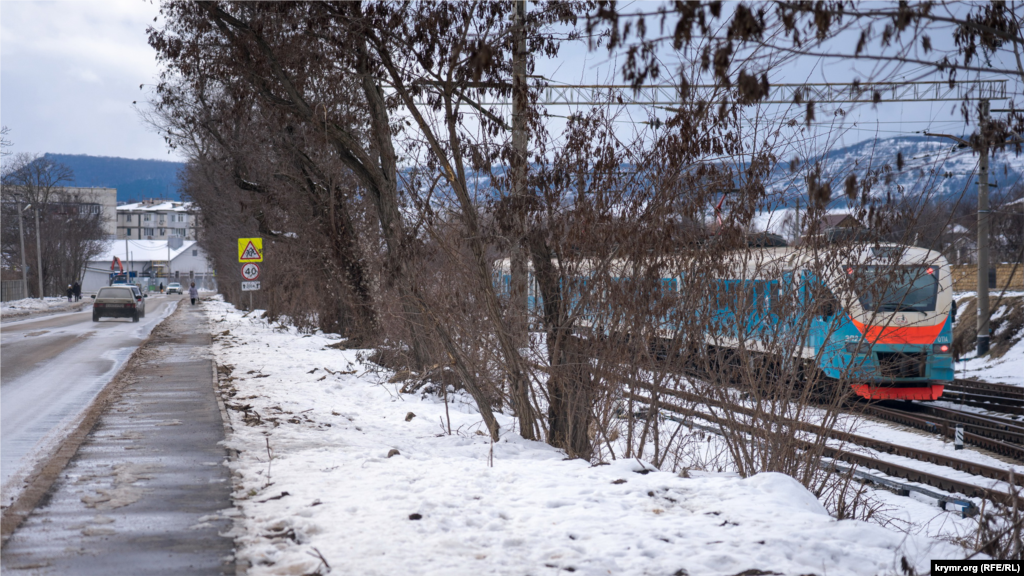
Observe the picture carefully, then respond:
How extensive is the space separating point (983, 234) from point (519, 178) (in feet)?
27.1

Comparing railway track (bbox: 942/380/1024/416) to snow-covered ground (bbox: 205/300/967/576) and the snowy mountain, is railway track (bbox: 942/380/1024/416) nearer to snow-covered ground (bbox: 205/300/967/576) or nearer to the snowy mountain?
snow-covered ground (bbox: 205/300/967/576)

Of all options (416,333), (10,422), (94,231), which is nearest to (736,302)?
(416,333)

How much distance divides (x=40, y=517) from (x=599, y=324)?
187 inches

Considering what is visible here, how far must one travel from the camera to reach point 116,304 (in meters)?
36.0

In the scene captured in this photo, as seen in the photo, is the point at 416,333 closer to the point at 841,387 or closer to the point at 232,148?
the point at 841,387

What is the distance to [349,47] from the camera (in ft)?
26.4

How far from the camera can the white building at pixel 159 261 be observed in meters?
129

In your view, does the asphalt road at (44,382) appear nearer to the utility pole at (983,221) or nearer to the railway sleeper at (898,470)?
the railway sleeper at (898,470)

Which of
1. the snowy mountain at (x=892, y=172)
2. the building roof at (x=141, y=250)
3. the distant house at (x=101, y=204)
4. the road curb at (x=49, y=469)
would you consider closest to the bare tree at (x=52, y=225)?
the distant house at (x=101, y=204)

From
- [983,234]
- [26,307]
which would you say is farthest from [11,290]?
[983,234]

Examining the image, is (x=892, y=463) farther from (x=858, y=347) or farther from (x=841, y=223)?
(x=841, y=223)

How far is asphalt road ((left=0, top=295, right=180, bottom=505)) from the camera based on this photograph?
8031 mm

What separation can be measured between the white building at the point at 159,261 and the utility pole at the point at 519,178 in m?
124

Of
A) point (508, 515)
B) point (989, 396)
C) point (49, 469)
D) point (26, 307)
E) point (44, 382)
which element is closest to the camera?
point (508, 515)
